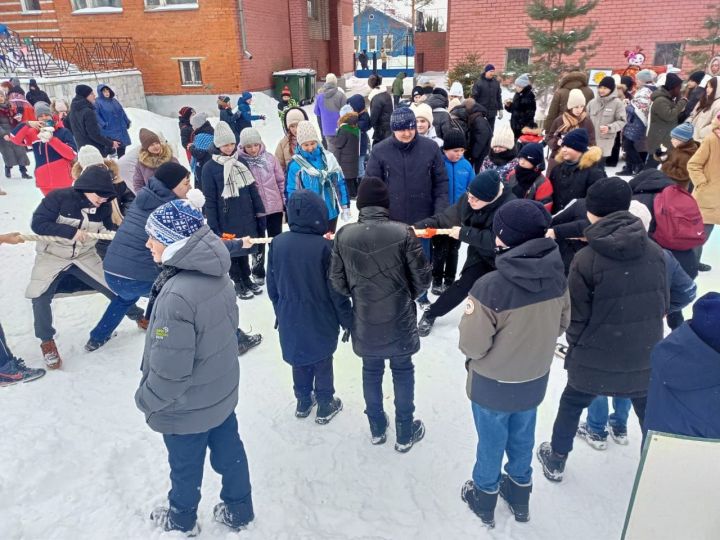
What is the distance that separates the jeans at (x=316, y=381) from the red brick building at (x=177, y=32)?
16041 mm

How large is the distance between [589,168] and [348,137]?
13.9ft

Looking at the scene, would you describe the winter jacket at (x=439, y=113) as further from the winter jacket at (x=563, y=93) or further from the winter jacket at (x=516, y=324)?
the winter jacket at (x=516, y=324)

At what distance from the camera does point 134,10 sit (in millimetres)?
16859

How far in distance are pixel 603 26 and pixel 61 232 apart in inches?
764

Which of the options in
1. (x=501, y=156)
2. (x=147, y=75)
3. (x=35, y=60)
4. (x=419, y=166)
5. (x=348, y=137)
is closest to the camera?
(x=419, y=166)

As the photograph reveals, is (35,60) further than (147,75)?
No

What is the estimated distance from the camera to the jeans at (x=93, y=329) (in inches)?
167

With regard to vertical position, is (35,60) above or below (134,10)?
below

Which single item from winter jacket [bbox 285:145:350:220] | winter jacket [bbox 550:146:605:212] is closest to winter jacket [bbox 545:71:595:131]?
winter jacket [bbox 550:146:605:212]

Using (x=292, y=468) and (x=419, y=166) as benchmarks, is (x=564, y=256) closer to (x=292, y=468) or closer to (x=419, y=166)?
(x=419, y=166)

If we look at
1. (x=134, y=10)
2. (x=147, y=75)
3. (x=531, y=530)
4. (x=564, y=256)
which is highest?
(x=134, y=10)

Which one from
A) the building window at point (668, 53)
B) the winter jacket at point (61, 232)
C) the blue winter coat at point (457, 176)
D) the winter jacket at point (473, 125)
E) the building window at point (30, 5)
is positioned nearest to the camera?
the winter jacket at point (61, 232)

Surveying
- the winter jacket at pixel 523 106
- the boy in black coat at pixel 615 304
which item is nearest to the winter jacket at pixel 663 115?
the winter jacket at pixel 523 106

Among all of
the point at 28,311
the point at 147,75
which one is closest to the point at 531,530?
the point at 28,311
